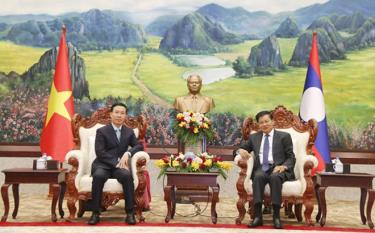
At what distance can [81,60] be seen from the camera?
10.1 metres

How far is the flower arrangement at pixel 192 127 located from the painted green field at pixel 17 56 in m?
3.67

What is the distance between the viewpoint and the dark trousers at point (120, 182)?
6246 mm

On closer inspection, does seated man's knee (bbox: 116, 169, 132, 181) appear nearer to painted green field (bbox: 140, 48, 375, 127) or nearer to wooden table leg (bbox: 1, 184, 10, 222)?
wooden table leg (bbox: 1, 184, 10, 222)

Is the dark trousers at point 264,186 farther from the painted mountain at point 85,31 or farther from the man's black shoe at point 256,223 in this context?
the painted mountain at point 85,31

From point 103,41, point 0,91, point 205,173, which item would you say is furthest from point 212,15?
point 205,173

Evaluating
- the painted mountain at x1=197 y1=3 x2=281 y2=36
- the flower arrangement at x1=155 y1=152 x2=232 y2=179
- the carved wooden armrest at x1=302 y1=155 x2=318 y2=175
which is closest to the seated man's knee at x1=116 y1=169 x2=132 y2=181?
the flower arrangement at x1=155 y1=152 x2=232 y2=179

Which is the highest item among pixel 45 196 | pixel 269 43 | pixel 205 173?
pixel 269 43

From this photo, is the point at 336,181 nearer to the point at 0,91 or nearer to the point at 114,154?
the point at 114,154

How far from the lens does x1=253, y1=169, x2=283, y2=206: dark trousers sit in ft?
20.4

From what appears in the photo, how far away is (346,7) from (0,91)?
19.3 feet

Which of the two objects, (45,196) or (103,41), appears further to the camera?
(103,41)

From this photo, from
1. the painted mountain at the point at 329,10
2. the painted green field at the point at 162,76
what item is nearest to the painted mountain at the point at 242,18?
the painted mountain at the point at 329,10

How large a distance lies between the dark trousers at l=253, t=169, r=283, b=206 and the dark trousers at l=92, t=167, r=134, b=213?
1.26m

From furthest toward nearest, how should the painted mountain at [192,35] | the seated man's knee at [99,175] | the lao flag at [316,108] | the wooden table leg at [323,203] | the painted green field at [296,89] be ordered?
the painted mountain at [192,35], the painted green field at [296,89], the lao flag at [316,108], the wooden table leg at [323,203], the seated man's knee at [99,175]
